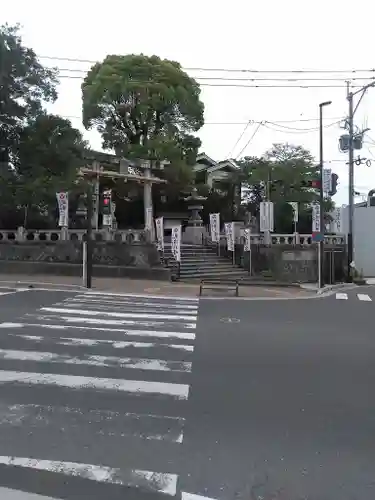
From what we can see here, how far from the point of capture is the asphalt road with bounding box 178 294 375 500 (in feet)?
13.0

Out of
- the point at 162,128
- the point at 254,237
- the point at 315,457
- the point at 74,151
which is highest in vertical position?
the point at 162,128

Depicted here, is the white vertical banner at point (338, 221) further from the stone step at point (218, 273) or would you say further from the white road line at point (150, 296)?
the white road line at point (150, 296)

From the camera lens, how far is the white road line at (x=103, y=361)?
7484 mm

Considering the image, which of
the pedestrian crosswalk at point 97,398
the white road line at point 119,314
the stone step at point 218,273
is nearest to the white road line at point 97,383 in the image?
the pedestrian crosswalk at point 97,398

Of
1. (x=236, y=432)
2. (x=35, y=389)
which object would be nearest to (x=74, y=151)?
(x=35, y=389)

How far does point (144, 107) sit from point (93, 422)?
31660 mm

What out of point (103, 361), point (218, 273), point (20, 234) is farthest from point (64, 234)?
point (103, 361)

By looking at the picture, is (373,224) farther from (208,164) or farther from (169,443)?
(169,443)

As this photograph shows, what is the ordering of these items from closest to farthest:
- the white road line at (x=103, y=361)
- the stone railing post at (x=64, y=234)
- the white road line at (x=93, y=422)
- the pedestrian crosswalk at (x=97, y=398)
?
the pedestrian crosswalk at (x=97, y=398), the white road line at (x=93, y=422), the white road line at (x=103, y=361), the stone railing post at (x=64, y=234)

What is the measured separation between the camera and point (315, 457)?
4.40 meters

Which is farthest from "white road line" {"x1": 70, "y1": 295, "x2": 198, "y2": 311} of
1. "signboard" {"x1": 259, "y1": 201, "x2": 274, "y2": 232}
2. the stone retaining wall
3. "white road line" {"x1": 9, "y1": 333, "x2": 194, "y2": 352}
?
"signboard" {"x1": 259, "y1": 201, "x2": 274, "y2": 232}

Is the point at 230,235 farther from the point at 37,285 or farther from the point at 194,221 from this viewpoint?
the point at 37,285

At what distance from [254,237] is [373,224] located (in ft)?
35.7

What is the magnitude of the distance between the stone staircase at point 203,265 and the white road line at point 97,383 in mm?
18604
